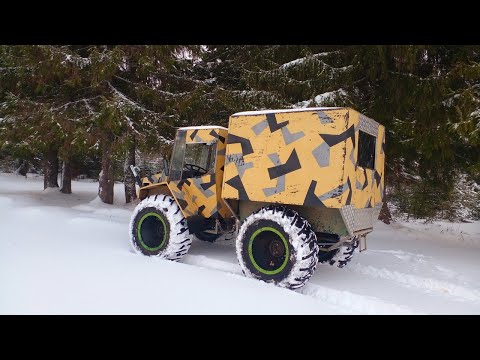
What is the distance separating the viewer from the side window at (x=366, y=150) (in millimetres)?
5770

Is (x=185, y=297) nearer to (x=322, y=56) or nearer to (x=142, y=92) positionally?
(x=322, y=56)

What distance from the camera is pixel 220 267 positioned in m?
6.41

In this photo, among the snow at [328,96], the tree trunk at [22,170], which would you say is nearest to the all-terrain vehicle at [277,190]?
the snow at [328,96]

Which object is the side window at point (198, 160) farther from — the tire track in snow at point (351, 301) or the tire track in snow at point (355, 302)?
the tire track in snow at point (355, 302)

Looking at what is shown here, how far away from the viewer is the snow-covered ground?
413cm

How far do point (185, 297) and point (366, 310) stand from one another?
2268 millimetres

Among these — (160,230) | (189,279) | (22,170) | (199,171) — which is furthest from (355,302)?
(22,170)

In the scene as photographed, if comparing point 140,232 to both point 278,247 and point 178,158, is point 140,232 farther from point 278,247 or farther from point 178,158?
point 278,247

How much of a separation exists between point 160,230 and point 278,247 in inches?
96.3

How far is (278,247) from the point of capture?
5.89 meters

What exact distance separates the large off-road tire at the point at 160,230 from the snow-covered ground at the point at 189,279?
0.31 metres

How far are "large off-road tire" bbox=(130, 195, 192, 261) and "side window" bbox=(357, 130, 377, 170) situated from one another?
306 cm

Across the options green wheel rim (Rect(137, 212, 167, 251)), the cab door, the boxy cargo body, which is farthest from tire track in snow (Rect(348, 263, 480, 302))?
green wheel rim (Rect(137, 212, 167, 251))

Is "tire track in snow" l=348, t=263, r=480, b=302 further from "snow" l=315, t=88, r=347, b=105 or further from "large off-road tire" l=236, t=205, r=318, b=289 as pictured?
"snow" l=315, t=88, r=347, b=105
